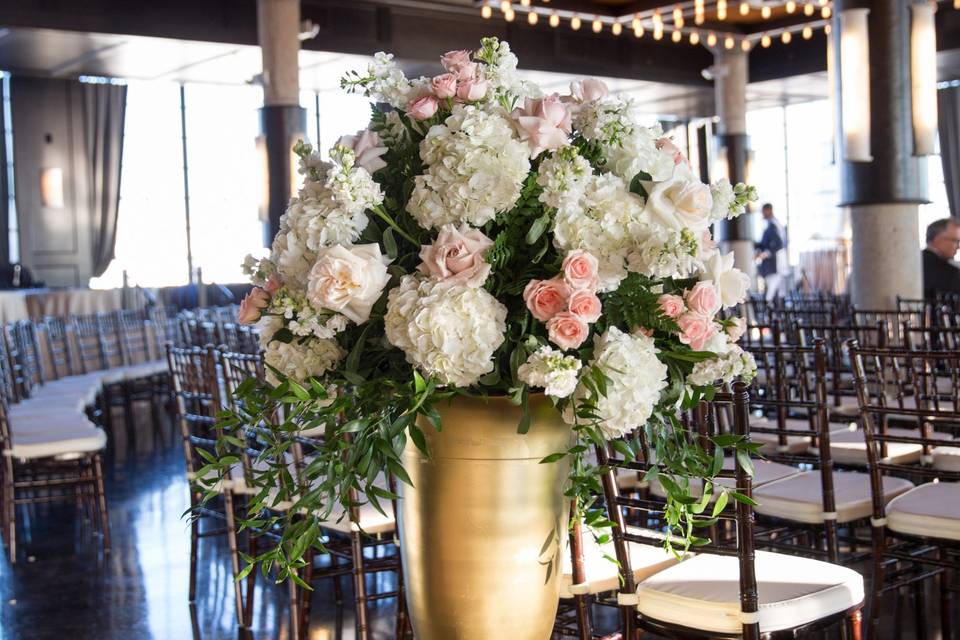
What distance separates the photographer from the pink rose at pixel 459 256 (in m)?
1.36

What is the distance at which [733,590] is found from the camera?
225 centimetres

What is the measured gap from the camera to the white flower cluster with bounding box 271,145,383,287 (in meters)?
1.39

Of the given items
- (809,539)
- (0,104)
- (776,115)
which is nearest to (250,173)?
(0,104)

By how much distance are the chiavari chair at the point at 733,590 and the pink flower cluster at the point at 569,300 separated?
2.45 feet

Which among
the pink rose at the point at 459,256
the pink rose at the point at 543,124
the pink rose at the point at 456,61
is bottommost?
the pink rose at the point at 459,256

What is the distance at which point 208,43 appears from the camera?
12.3 metres

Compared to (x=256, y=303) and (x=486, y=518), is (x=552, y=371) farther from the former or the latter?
(x=256, y=303)

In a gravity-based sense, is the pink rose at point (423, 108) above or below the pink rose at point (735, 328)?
above

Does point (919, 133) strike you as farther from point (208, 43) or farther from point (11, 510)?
point (208, 43)

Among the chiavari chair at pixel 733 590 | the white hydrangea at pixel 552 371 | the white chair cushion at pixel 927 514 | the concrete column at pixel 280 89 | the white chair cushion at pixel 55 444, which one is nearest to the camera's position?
the white hydrangea at pixel 552 371

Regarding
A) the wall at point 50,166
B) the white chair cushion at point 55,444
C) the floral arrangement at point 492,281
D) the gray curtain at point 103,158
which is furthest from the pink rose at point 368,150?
Result: the gray curtain at point 103,158

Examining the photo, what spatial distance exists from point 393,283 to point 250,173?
15.5 metres

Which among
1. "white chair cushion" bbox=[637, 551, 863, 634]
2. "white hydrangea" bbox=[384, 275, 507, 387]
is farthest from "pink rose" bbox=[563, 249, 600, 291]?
"white chair cushion" bbox=[637, 551, 863, 634]

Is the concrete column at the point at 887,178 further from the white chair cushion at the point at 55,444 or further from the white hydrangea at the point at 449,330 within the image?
the white hydrangea at the point at 449,330
